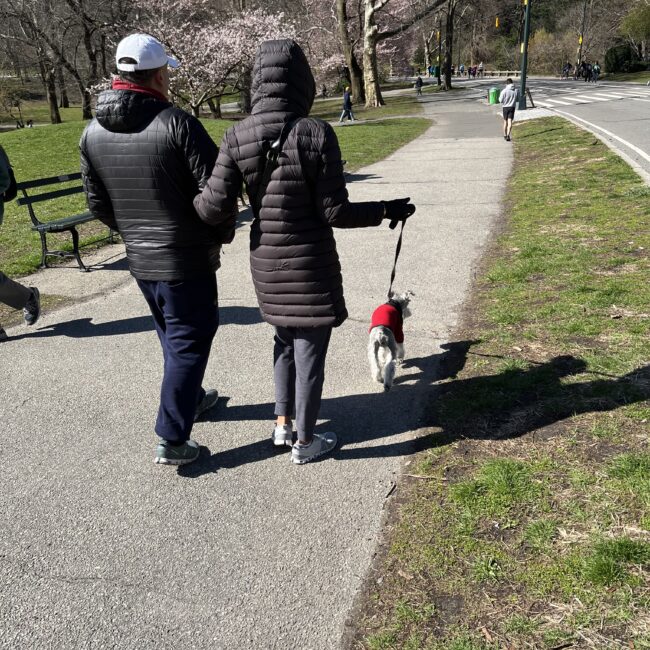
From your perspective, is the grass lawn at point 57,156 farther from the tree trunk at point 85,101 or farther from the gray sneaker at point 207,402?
the tree trunk at point 85,101

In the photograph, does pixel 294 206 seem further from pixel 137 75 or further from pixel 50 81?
pixel 50 81

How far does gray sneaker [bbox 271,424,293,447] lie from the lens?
3.25 metres

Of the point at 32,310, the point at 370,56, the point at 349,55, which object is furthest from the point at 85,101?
the point at 32,310

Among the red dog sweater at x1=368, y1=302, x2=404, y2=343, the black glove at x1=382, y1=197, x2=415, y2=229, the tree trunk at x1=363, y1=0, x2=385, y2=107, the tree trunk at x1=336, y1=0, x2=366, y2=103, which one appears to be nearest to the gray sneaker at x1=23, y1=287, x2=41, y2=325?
the red dog sweater at x1=368, y1=302, x2=404, y2=343

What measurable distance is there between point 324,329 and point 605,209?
20.2 ft

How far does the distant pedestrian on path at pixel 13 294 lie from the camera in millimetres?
4531

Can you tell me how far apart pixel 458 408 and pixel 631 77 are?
50718mm

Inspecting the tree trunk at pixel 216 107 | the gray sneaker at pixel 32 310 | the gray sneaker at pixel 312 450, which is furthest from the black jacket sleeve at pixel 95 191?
the tree trunk at pixel 216 107

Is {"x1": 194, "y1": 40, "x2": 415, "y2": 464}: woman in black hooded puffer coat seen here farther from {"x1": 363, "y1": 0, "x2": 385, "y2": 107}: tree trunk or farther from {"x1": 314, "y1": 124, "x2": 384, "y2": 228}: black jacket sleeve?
{"x1": 363, "y1": 0, "x2": 385, "y2": 107}: tree trunk

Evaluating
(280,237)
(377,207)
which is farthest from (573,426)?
(280,237)

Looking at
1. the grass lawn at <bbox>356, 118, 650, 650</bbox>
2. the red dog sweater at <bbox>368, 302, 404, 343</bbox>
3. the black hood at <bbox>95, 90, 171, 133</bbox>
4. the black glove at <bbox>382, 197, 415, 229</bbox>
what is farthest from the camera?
the red dog sweater at <bbox>368, 302, 404, 343</bbox>

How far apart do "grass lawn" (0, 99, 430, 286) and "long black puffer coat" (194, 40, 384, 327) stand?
199 inches

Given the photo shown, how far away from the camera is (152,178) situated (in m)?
2.70

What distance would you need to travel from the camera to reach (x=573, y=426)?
322 cm
